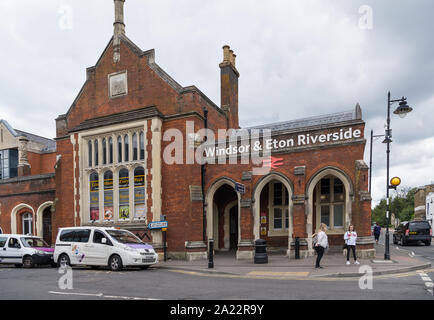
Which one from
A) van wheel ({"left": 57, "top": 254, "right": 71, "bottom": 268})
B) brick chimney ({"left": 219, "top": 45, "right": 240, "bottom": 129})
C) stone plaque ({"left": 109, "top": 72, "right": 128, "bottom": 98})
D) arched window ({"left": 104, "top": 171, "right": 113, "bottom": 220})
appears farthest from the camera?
brick chimney ({"left": 219, "top": 45, "right": 240, "bottom": 129})

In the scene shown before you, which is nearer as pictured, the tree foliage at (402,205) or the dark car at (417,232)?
the dark car at (417,232)

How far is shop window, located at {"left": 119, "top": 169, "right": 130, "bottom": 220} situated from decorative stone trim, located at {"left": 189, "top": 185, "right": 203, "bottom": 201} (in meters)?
3.77

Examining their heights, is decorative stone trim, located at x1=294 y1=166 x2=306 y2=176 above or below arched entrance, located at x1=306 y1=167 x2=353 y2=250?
above

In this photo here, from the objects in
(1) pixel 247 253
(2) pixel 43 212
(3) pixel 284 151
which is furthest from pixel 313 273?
(2) pixel 43 212

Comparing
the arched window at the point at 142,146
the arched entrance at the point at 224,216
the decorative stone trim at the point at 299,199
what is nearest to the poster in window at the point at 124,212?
the arched window at the point at 142,146

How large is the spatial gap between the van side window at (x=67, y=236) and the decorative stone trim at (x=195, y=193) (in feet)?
18.8

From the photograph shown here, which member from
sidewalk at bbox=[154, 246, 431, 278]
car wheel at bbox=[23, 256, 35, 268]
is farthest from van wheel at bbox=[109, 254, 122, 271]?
car wheel at bbox=[23, 256, 35, 268]

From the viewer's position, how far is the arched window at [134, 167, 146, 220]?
18.9m

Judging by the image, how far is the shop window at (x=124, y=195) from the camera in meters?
19.3

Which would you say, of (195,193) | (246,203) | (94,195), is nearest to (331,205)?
(246,203)

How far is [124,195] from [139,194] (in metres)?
1.04

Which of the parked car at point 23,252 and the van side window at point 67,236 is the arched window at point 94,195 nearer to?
the parked car at point 23,252

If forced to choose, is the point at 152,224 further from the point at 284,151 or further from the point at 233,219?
the point at 284,151

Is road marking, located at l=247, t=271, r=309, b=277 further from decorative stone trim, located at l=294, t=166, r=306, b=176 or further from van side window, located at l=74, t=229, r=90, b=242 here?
van side window, located at l=74, t=229, r=90, b=242
